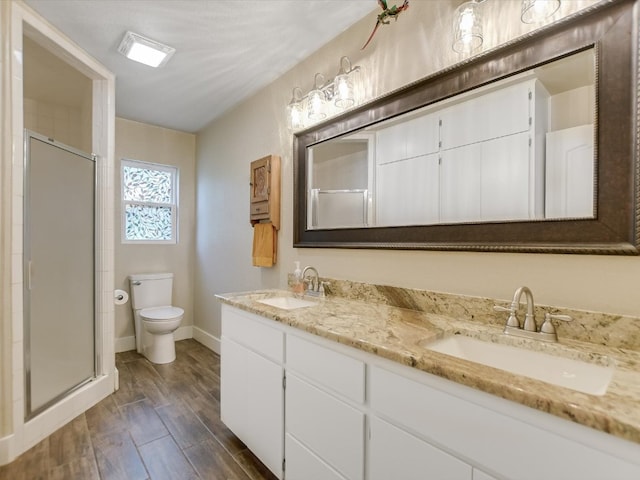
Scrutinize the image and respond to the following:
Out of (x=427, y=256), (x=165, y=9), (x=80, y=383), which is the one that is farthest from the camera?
(x=80, y=383)

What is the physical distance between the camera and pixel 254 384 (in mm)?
1580

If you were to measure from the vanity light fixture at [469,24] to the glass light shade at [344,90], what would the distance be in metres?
0.64

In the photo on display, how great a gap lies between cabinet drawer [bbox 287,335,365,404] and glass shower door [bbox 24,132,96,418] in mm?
1640

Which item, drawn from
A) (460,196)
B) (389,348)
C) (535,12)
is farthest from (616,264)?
(535,12)

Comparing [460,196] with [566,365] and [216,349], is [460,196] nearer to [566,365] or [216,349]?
[566,365]

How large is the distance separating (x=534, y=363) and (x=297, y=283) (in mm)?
1347

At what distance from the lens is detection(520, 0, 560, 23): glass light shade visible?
1076mm

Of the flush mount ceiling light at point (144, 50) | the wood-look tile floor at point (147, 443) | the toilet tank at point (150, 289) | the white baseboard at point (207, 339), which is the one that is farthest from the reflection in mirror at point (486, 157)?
the toilet tank at point (150, 289)

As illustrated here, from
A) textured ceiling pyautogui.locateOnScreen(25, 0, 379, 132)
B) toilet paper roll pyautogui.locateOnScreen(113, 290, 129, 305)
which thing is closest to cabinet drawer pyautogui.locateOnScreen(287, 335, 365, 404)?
textured ceiling pyautogui.locateOnScreen(25, 0, 379, 132)

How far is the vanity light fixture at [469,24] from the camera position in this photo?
125 cm

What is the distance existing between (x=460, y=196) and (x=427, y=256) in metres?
0.31

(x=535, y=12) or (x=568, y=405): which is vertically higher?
(x=535, y=12)

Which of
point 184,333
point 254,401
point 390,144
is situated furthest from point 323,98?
point 184,333

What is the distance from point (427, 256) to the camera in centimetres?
147
